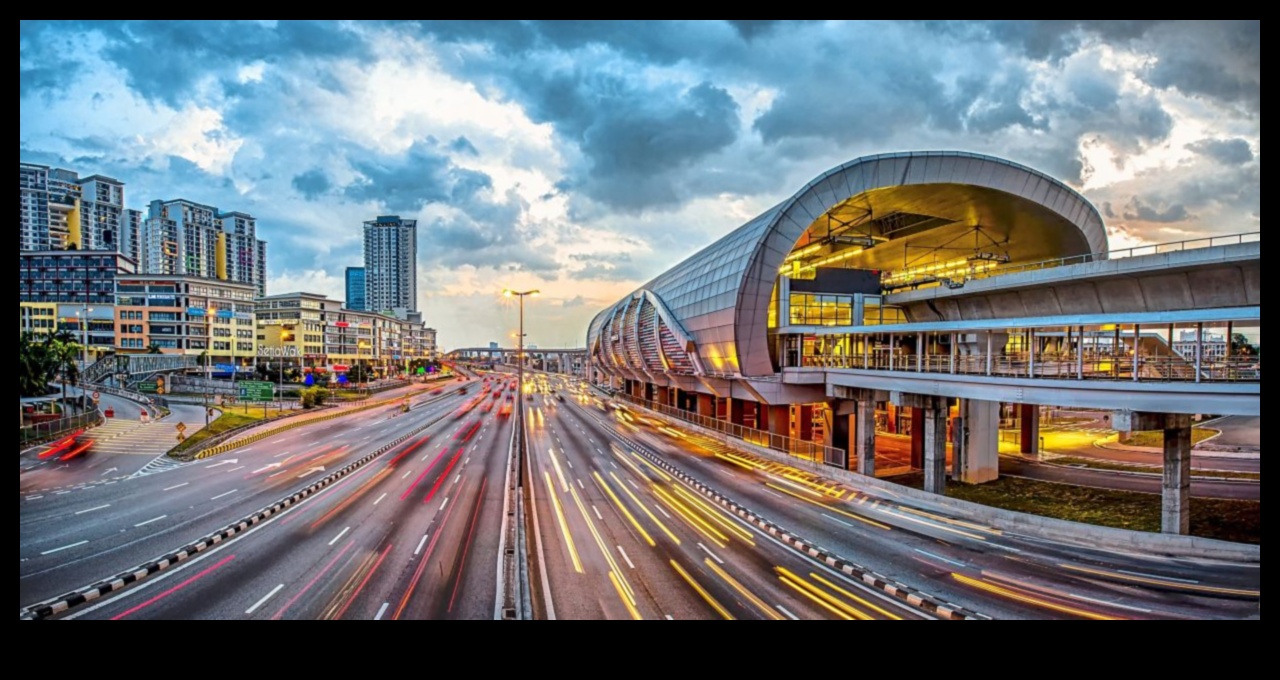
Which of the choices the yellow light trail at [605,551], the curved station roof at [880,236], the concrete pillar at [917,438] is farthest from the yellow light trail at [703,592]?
the concrete pillar at [917,438]

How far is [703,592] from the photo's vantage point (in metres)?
12.9

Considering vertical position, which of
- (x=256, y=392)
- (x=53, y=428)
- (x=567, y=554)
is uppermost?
(x=256, y=392)

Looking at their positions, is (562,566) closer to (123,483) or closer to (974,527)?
A: (974,527)

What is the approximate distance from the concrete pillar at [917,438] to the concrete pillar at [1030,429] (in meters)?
10.7

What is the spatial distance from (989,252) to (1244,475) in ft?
66.2

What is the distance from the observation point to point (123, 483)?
79.1 ft

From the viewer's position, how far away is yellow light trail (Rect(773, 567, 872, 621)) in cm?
1197

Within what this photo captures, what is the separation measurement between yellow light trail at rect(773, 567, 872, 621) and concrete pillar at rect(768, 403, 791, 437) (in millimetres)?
23688

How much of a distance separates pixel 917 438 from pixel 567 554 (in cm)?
2764

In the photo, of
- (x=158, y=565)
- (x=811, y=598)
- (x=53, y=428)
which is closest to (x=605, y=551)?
(x=811, y=598)

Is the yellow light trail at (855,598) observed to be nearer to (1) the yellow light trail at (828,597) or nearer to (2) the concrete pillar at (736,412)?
(1) the yellow light trail at (828,597)

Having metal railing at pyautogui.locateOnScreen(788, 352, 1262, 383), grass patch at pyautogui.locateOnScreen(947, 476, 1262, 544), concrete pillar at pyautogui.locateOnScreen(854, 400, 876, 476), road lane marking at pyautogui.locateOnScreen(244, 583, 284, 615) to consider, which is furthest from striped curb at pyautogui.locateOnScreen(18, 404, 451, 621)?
grass patch at pyautogui.locateOnScreen(947, 476, 1262, 544)

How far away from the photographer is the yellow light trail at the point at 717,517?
17.3m

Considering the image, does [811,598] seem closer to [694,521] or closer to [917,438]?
[694,521]
